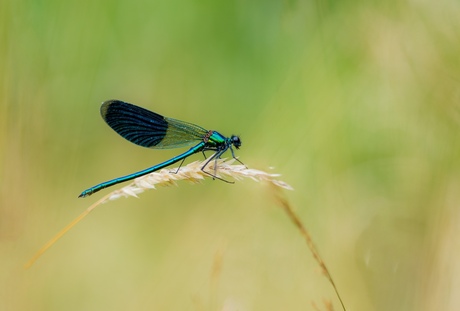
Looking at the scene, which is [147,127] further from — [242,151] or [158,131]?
[242,151]

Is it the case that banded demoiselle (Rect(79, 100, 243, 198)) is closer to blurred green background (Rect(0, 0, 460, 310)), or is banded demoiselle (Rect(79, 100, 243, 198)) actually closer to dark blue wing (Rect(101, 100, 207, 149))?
dark blue wing (Rect(101, 100, 207, 149))

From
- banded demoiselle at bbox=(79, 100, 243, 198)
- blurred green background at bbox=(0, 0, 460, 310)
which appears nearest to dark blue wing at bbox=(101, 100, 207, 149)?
banded demoiselle at bbox=(79, 100, 243, 198)

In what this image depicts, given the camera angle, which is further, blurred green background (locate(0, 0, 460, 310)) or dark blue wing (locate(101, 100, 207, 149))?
dark blue wing (locate(101, 100, 207, 149))

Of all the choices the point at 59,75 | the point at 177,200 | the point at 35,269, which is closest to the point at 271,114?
the point at 177,200

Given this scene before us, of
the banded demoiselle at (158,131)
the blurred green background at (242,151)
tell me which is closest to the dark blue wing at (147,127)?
the banded demoiselle at (158,131)

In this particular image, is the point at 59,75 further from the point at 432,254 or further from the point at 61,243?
the point at 432,254

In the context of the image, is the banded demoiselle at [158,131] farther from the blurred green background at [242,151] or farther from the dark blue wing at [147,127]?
the blurred green background at [242,151]
